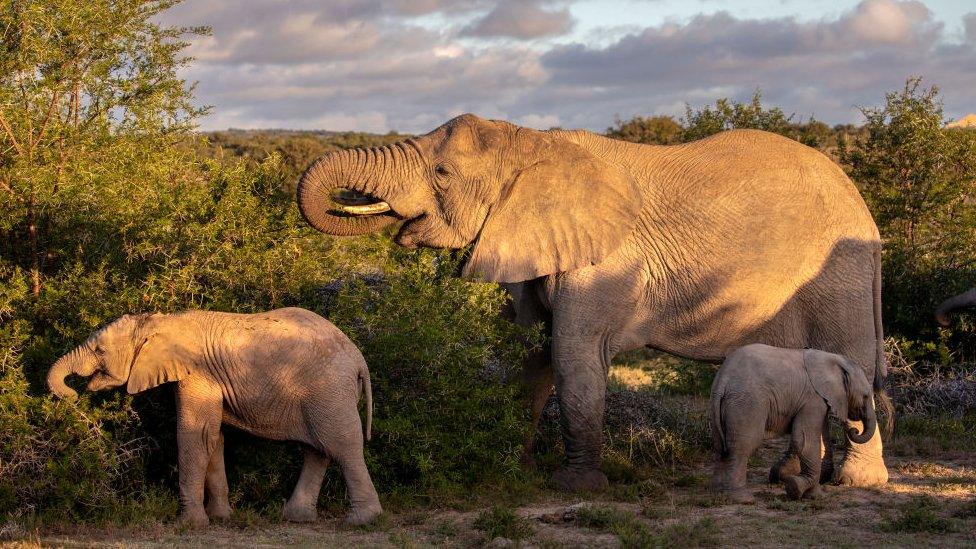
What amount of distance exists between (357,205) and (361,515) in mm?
2320

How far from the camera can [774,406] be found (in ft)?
27.6

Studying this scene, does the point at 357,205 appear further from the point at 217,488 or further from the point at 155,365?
the point at 217,488

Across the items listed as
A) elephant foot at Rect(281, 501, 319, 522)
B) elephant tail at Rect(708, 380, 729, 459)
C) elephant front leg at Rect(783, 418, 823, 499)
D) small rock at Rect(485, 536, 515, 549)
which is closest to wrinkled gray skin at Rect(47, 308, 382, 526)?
elephant foot at Rect(281, 501, 319, 522)

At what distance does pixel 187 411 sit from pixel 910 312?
8013 millimetres

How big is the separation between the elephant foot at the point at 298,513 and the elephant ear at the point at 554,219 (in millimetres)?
2151

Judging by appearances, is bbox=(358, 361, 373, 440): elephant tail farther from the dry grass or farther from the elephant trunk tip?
the elephant trunk tip

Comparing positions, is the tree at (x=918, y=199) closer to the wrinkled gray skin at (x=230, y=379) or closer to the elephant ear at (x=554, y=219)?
the elephant ear at (x=554, y=219)

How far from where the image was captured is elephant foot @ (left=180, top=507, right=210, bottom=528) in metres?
7.49

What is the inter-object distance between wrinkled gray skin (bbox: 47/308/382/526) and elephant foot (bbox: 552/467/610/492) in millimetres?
1738

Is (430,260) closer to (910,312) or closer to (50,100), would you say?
(50,100)

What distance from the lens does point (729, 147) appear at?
945 centimetres

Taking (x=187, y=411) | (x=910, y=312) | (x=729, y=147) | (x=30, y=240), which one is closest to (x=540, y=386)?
(x=729, y=147)

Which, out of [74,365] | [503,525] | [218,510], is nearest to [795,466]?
[503,525]

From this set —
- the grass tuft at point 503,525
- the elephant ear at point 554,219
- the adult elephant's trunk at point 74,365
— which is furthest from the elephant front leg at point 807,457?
the adult elephant's trunk at point 74,365
